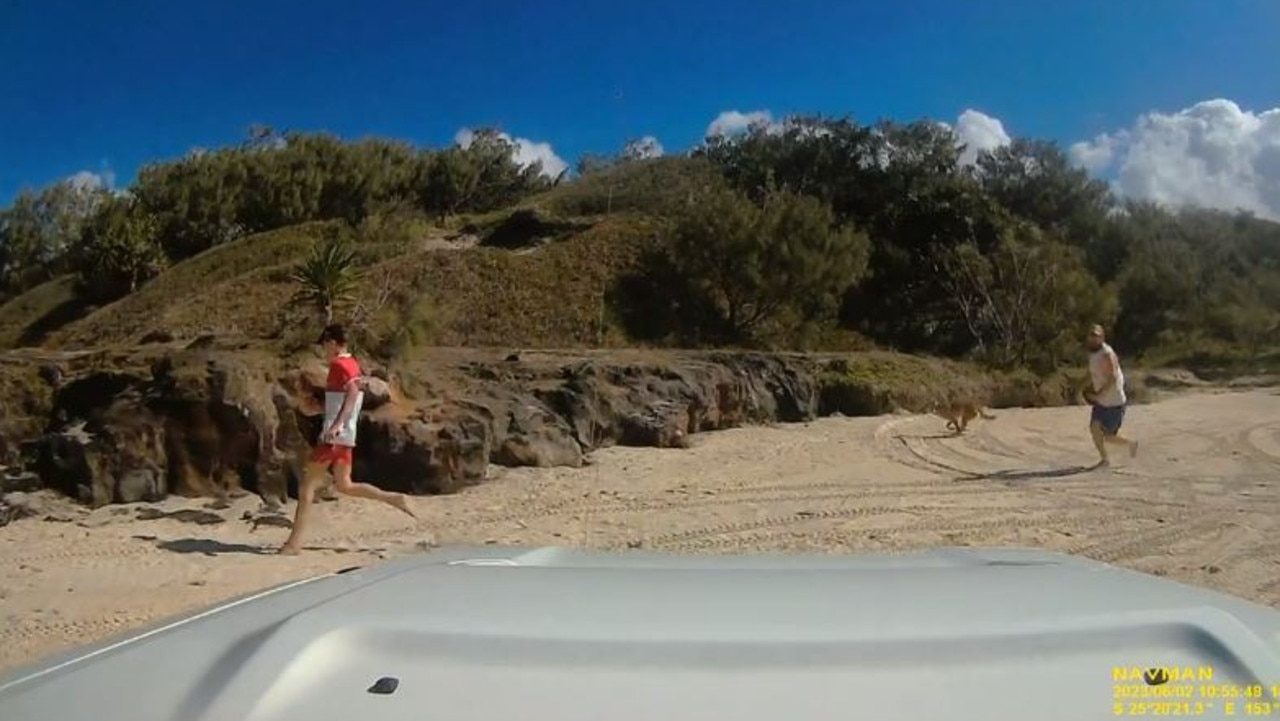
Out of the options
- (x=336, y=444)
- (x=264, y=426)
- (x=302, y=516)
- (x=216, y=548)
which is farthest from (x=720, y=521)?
(x=264, y=426)

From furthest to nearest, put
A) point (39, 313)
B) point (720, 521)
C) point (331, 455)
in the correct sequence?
point (39, 313), point (720, 521), point (331, 455)

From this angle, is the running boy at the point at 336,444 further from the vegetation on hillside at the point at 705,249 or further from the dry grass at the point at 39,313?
the dry grass at the point at 39,313

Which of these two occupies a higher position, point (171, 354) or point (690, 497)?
point (171, 354)

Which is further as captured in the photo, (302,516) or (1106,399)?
(1106,399)

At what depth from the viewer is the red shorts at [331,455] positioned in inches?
301

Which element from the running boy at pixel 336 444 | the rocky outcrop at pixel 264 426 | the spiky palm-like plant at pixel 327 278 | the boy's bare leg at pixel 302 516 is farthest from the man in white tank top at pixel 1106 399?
the spiky palm-like plant at pixel 327 278

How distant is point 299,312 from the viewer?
2091 cm

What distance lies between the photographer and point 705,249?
2998 cm

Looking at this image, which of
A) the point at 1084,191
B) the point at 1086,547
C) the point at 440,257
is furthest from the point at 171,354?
the point at 1084,191

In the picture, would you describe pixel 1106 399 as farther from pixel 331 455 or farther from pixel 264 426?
pixel 264 426

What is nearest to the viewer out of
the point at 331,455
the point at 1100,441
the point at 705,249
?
the point at 331,455

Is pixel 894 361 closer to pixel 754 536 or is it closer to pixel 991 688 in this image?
pixel 754 536

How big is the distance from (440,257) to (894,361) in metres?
17.0

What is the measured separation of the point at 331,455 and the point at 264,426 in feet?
7.37
